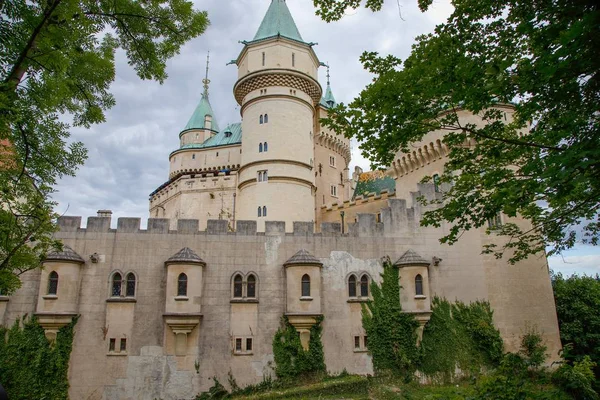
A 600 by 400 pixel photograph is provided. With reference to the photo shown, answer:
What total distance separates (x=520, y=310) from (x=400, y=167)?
44.9 ft

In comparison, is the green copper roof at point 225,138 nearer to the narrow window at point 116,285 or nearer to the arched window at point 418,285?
the narrow window at point 116,285

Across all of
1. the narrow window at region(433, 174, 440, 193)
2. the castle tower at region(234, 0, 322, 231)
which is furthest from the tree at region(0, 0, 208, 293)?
the castle tower at region(234, 0, 322, 231)

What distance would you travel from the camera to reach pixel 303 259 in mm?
21203

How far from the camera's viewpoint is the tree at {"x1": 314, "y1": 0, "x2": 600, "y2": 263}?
7.51 m

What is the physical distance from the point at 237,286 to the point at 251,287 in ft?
2.18

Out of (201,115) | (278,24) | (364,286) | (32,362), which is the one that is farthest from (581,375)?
(201,115)

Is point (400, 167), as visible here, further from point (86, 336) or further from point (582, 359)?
point (582, 359)

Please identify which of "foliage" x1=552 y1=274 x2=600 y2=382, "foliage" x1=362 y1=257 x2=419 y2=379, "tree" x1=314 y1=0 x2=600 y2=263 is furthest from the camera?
"foliage" x1=552 y1=274 x2=600 y2=382

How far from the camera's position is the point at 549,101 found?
8.81 metres

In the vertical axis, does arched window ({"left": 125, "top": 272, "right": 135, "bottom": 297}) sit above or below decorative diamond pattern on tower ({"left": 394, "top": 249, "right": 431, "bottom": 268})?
below

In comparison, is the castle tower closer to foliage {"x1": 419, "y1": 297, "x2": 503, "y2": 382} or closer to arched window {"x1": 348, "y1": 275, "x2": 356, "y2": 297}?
arched window {"x1": 348, "y1": 275, "x2": 356, "y2": 297}

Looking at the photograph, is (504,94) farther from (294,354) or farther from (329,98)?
(329,98)

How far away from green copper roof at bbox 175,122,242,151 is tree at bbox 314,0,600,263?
37.2m

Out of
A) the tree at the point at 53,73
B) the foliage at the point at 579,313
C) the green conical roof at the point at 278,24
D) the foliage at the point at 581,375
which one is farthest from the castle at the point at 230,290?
the green conical roof at the point at 278,24
